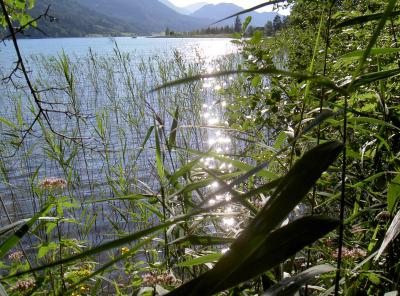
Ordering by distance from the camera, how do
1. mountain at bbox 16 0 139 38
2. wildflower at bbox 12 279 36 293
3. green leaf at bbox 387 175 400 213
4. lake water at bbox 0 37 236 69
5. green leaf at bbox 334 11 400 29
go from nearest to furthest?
green leaf at bbox 334 11 400 29, green leaf at bbox 387 175 400 213, wildflower at bbox 12 279 36 293, lake water at bbox 0 37 236 69, mountain at bbox 16 0 139 38

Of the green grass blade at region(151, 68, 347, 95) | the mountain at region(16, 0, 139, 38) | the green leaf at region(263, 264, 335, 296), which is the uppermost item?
the mountain at region(16, 0, 139, 38)

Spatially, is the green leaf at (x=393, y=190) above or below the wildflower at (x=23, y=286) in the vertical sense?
above

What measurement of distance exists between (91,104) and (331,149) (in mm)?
9716

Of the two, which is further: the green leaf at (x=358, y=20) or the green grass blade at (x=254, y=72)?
the green leaf at (x=358, y=20)

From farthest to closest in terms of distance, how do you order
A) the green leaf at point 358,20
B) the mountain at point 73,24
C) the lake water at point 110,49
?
the mountain at point 73,24, the lake water at point 110,49, the green leaf at point 358,20

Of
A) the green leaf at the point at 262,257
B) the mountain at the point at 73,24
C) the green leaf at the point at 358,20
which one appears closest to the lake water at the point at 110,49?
the green leaf at the point at 358,20

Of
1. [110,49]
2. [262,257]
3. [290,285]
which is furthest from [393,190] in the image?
[110,49]

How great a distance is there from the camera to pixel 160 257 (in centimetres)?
371

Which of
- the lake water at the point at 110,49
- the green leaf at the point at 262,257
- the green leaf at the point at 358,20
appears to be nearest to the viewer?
the green leaf at the point at 262,257

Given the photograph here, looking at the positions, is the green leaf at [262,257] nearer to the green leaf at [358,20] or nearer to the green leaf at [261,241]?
the green leaf at [261,241]

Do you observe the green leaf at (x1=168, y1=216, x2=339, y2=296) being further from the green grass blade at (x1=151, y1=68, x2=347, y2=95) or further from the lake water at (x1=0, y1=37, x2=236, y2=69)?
the lake water at (x1=0, y1=37, x2=236, y2=69)

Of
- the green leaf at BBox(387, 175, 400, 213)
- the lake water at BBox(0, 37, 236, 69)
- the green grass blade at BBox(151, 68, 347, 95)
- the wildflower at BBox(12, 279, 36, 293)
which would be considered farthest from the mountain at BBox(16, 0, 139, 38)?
the green grass blade at BBox(151, 68, 347, 95)

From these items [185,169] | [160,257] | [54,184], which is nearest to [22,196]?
[160,257]

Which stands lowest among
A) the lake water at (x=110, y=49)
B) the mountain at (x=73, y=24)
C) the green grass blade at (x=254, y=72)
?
the lake water at (x=110, y=49)
